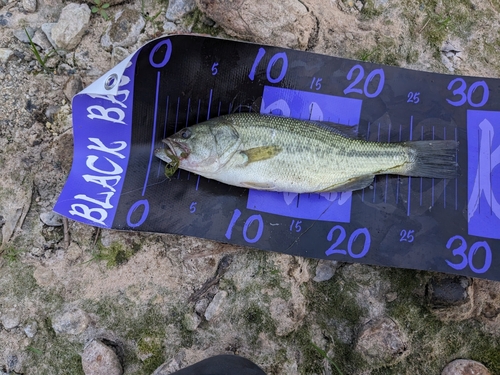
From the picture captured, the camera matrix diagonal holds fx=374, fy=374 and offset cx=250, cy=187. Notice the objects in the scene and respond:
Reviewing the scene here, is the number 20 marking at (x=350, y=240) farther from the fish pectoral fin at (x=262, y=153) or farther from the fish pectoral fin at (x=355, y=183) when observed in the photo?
the fish pectoral fin at (x=262, y=153)

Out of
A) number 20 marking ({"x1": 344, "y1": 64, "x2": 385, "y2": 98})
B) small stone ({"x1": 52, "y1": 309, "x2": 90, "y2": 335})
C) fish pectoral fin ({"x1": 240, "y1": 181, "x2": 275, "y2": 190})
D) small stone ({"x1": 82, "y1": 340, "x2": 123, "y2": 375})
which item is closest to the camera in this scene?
small stone ({"x1": 82, "y1": 340, "x2": 123, "y2": 375})

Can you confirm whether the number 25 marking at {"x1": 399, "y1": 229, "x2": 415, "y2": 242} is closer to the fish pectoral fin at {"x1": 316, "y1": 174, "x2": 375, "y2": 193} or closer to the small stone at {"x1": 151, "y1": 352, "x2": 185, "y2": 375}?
the fish pectoral fin at {"x1": 316, "y1": 174, "x2": 375, "y2": 193}

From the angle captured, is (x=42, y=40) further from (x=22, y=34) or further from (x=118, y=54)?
(x=118, y=54)

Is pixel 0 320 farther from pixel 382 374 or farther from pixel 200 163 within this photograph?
pixel 382 374

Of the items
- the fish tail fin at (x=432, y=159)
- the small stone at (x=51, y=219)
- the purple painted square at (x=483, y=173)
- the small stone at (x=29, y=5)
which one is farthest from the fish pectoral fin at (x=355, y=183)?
the small stone at (x=29, y=5)

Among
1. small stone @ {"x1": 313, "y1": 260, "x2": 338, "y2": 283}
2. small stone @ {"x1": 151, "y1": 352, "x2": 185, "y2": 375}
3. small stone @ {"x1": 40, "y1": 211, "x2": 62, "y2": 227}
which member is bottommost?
small stone @ {"x1": 151, "y1": 352, "x2": 185, "y2": 375}

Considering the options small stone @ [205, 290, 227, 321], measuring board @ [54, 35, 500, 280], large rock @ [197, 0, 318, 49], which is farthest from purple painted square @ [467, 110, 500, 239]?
small stone @ [205, 290, 227, 321]
